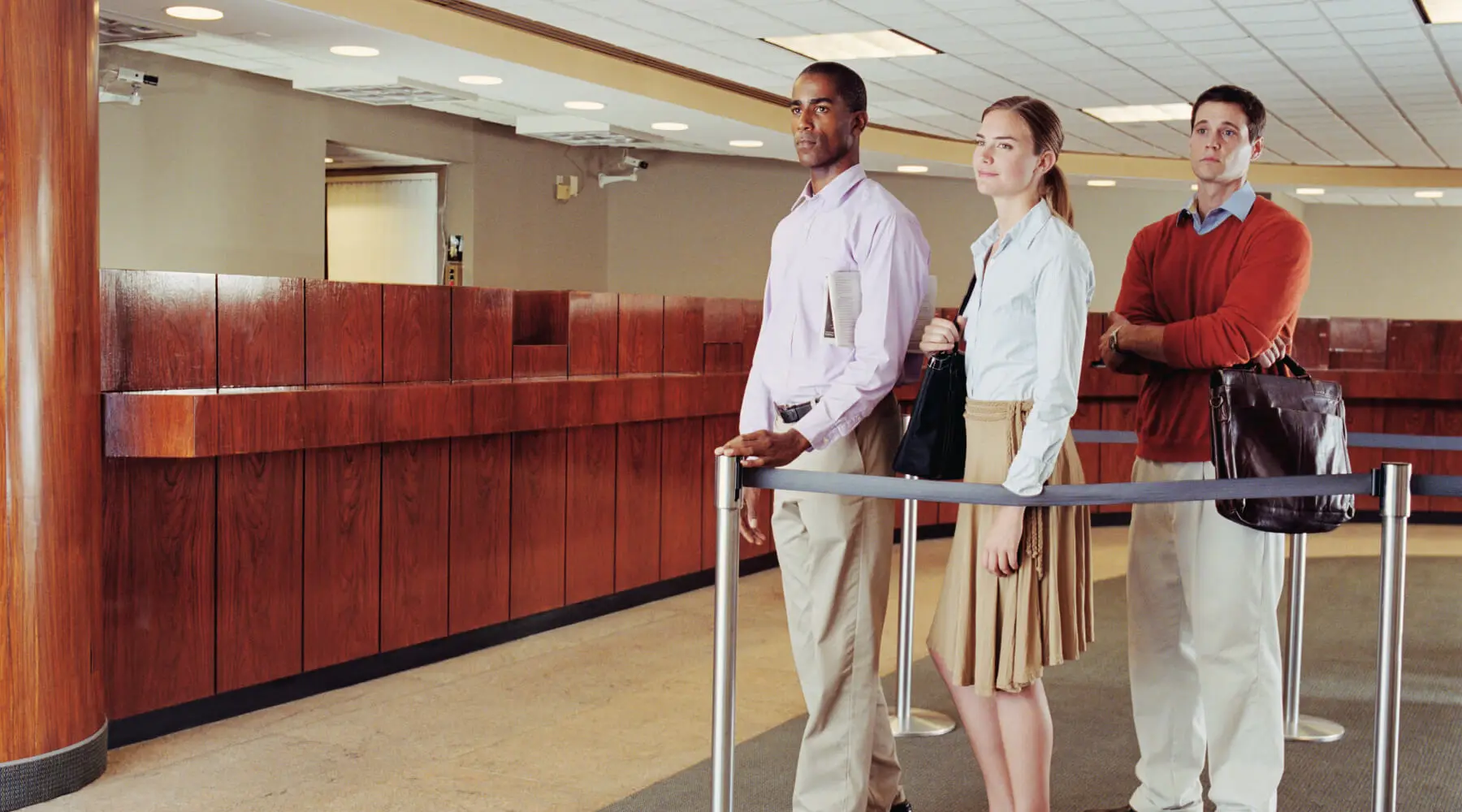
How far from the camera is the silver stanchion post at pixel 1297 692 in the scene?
155 inches

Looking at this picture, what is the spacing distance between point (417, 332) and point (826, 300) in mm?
2460

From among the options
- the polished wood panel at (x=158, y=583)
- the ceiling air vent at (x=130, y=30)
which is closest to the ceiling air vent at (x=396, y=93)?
the ceiling air vent at (x=130, y=30)

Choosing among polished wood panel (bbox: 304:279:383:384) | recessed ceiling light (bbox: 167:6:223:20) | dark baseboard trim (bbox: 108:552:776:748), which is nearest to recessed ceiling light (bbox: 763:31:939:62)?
A: recessed ceiling light (bbox: 167:6:223:20)

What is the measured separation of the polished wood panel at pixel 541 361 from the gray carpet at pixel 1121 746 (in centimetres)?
186

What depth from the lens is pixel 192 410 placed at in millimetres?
3717

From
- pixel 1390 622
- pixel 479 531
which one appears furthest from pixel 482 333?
pixel 1390 622

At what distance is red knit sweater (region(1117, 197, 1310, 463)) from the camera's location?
2.78 metres

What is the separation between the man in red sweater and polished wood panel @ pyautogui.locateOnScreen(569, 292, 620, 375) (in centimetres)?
289

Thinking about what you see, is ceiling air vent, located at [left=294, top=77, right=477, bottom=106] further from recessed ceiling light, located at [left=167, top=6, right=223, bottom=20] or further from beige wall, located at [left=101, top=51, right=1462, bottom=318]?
recessed ceiling light, located at [left=167, top=6, right=223, bottom=20]

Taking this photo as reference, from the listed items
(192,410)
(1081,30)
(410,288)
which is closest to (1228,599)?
(192,410)

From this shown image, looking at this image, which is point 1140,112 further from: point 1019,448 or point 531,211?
point 1019,448

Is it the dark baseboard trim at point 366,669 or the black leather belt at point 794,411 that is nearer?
the black leather belt at point 794,411

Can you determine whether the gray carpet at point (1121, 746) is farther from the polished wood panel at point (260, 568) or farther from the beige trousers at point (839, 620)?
the polished wood panel at point (260, 568)

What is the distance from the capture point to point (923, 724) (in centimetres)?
397
